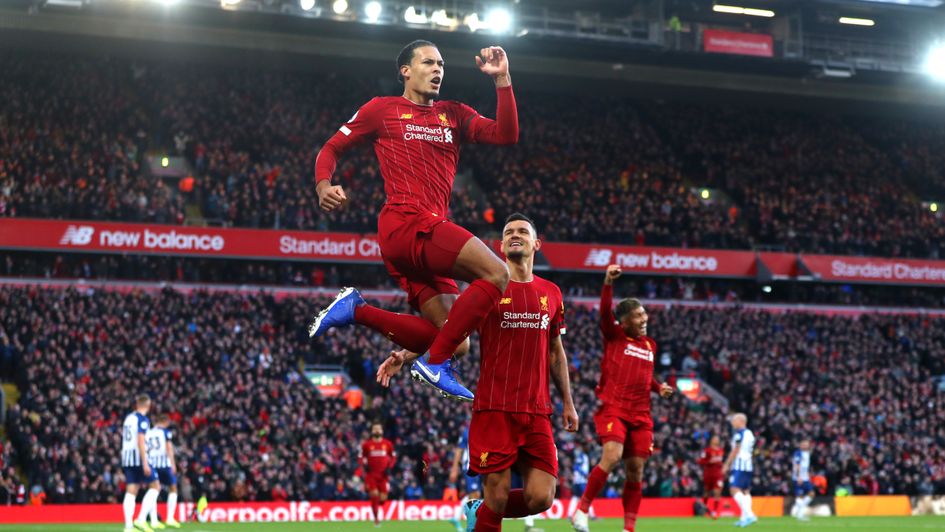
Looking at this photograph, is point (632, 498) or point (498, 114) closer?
point (498, 114)

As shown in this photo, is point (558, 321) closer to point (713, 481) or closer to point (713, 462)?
point (713, 462)

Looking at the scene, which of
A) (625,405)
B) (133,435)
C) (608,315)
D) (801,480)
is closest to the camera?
(608,315)

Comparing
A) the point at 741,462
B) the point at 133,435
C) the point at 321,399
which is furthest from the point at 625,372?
the point at 321,399

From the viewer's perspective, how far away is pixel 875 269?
152ft

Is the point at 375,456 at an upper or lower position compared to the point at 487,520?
lower

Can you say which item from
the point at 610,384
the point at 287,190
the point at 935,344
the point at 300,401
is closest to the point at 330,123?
the point at 287,190

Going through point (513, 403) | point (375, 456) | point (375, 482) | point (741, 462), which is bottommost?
point (375, 482)

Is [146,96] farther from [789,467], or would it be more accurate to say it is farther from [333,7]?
[789,467]

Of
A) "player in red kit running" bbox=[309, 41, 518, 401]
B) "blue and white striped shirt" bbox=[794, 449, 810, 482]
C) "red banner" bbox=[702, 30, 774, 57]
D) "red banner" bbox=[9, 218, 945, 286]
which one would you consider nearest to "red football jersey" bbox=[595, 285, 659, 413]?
"player in red kit running" bbox=[309, 41, 518, 401]

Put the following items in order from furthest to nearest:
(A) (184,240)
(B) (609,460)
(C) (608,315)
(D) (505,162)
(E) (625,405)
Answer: (D) (505,162), (A) (184,240), (E) (625,405), (B) (609,460), (C) (608,315)

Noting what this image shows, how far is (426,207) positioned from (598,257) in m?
33.8

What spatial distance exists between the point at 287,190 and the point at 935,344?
80.6 ft

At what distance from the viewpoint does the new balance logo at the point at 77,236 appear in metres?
36.4

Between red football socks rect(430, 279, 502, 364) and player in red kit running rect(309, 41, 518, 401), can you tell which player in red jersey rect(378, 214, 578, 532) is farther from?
red football socks rect(430, 279, 502, 364)
